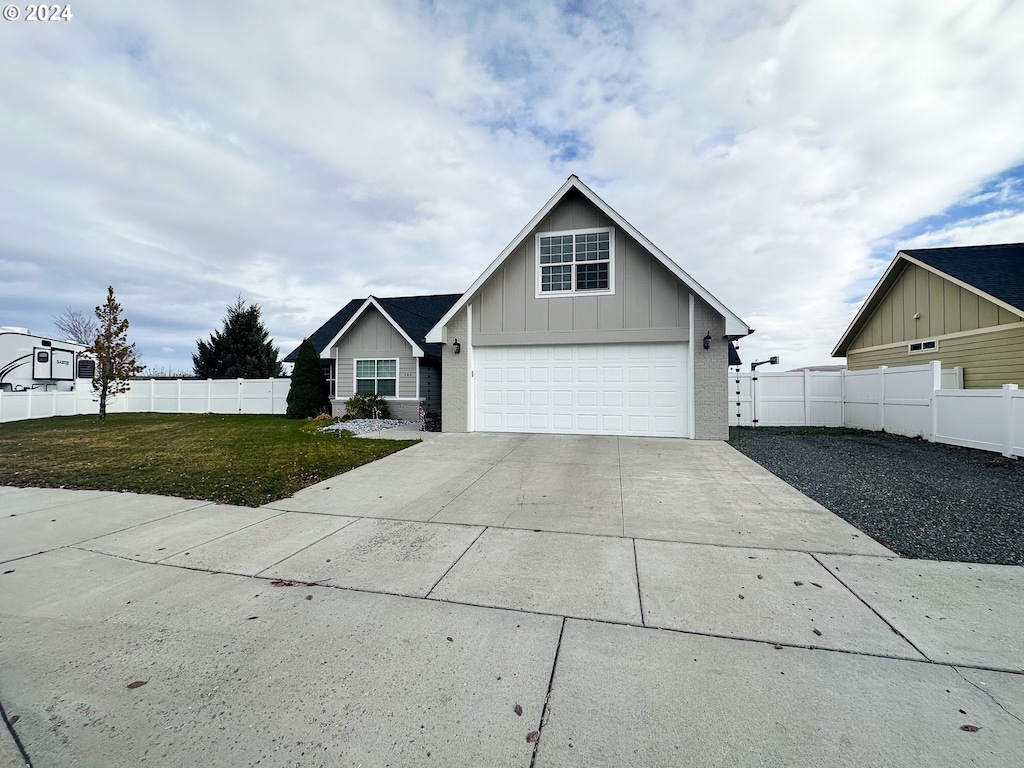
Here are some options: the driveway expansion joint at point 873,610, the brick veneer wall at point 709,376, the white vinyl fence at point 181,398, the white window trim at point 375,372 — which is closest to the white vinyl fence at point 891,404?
the brick veneer wall at point 709,376

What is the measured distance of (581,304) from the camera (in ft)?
36.9

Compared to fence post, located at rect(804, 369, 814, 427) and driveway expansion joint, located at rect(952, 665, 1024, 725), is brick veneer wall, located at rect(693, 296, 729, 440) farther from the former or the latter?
driveway expansion joint, located at rect(952, 665, 1024, 725)

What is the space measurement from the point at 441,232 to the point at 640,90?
8628 millimetres

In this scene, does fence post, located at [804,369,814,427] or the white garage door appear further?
fence post, located at [804,369,814,427]

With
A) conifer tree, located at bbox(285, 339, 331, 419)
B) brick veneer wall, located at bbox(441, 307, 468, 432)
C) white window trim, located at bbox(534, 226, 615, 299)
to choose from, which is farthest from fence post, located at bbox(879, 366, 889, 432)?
conifer tree, located at bbox(285, 339, 331, 419)

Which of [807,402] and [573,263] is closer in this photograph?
[573,263]

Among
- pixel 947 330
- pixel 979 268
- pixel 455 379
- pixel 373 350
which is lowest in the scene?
pixel 455 379

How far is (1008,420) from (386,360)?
1635 centimetres

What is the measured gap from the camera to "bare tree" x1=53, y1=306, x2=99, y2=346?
3469cm

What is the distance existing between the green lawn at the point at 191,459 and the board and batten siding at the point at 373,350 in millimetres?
2981

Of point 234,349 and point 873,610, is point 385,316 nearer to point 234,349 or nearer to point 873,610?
point 873,610

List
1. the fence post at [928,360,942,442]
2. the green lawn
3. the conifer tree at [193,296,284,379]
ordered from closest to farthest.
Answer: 1. the green lawn
2. the fence post at [928,360,942,442]
3. the conifer tree at [193,296,284,379]

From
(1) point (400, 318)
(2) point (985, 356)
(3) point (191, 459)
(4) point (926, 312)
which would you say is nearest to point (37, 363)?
(1) point (400, 318)

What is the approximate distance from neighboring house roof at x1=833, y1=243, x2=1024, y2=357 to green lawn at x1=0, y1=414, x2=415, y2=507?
15378 mm
